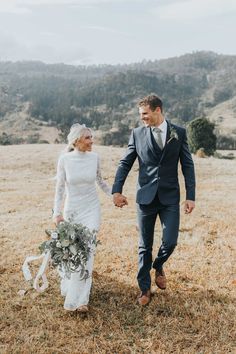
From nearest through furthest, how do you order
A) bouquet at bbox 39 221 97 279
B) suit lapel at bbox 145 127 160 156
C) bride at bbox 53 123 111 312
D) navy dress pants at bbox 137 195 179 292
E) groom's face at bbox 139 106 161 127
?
bouquet at bbox 39 221 97 279 < groom's face at bbox 139 106 161 127 < suit lapel at bbox 145 127 160 156 < navy dress pants at bbox 137 195 179 292 < bride at bbox 53 123 111 312

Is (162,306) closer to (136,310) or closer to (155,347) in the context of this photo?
(136,310)

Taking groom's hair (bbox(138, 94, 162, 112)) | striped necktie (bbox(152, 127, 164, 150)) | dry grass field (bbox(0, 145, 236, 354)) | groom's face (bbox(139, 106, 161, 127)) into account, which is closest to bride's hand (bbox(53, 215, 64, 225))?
dry grass field (bbox(0, 145, 236, 354))

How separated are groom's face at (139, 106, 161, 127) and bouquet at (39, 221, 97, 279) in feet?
6.73

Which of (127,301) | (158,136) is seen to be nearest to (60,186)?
(158,136)

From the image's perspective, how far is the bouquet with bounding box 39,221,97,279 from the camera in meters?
7.41

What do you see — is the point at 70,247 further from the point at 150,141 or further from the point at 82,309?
the point at 150,141

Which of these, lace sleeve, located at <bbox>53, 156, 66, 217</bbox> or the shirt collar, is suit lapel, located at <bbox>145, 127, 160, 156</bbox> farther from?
lace sleeve, located at <bbox>53, 156, 66, 217</bbox>

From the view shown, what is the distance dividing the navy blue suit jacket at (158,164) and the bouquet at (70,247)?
99 cm

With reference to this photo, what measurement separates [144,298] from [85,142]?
9.75 ft

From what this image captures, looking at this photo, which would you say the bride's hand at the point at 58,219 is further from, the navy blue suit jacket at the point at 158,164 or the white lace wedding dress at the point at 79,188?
the navy blue suit jacket at the point at 158,164

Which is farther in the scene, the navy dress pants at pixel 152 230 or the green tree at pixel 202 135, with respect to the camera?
the green tree at pixel 202 135

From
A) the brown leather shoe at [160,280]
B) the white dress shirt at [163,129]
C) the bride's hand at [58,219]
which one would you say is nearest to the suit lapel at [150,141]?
the white dress shirt at [163,129]

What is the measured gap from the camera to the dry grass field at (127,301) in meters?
6.93

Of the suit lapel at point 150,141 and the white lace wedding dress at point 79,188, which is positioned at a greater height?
the suit lapel at point 150,141
